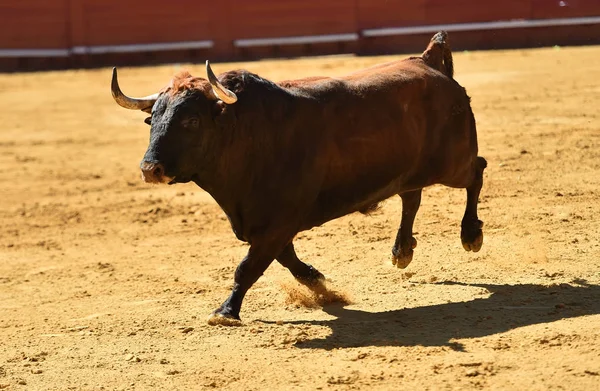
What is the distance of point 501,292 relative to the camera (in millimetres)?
5148

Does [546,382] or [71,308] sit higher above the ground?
[546,382]

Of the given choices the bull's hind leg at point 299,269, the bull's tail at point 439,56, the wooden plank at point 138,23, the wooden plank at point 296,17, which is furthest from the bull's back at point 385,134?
the wooden plank at point 138,23

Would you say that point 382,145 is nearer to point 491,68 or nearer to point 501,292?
point 501,292

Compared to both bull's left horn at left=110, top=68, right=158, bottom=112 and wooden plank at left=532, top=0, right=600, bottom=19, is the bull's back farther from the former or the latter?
wooden plank at left=532, top=0, right=600, bottom=19

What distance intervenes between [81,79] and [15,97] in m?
1.52

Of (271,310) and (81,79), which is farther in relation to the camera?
(81,79)

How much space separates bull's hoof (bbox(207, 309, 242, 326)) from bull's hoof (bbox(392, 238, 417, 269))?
3.77ft

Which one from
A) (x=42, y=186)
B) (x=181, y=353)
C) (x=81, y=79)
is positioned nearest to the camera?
(x=181, y=353)

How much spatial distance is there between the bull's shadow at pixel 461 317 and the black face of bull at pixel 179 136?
0.95m

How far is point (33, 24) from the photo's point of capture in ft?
54.2

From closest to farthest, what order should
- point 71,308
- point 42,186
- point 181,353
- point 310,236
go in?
point 181,353 → point 71,308 → point 310,236 → point 42,186

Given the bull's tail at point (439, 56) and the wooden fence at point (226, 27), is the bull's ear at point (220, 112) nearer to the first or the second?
the bull's tail at point (439, 56)

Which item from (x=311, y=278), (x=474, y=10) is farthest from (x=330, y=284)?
(x=474, y=10)

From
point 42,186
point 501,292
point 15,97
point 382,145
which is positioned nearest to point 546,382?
point 501,292
